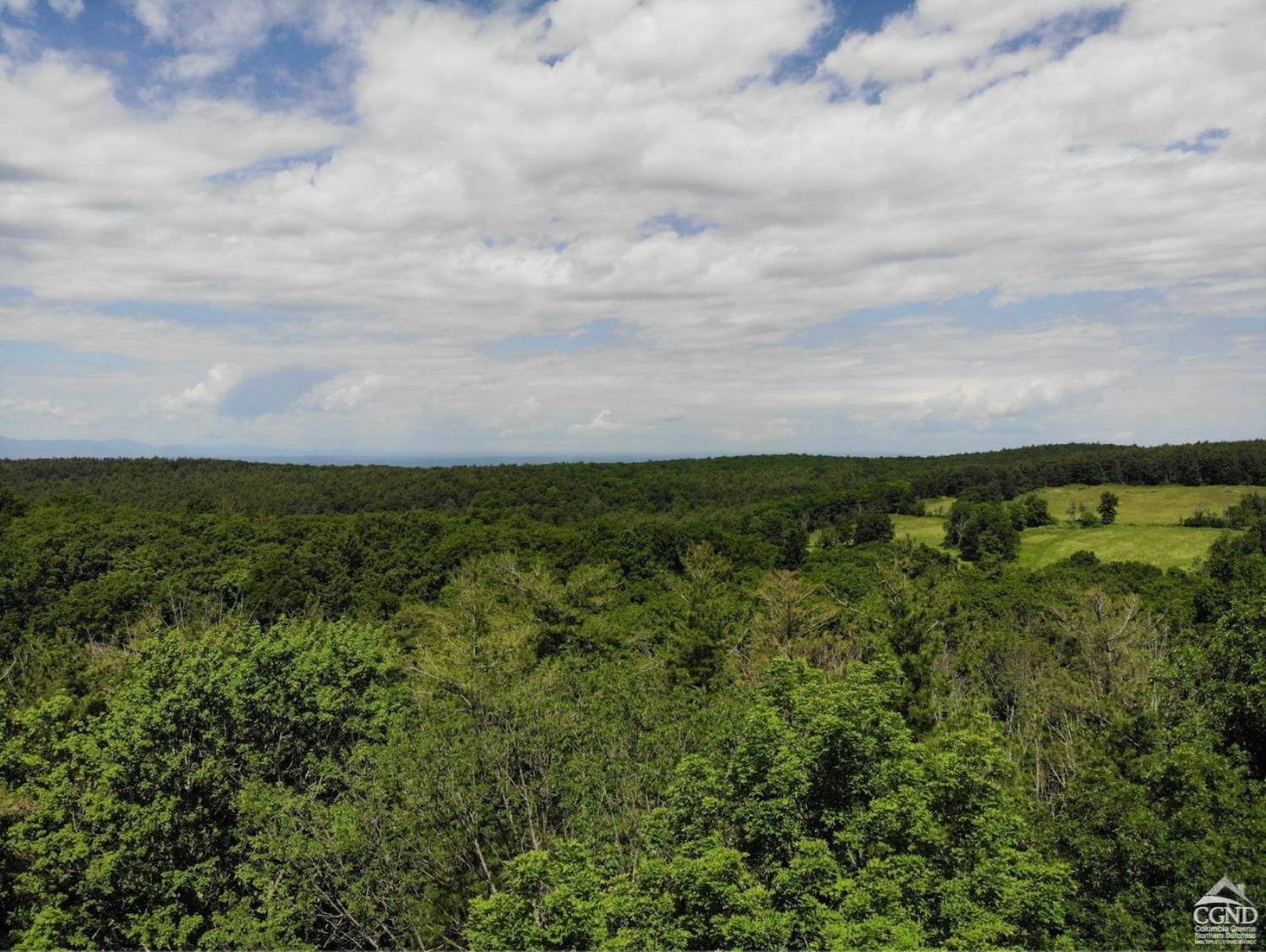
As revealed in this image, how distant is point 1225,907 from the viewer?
512 inches

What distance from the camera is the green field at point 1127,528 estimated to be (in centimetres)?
8601

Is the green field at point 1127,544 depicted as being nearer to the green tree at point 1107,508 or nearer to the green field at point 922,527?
the green tree at point 1107,508

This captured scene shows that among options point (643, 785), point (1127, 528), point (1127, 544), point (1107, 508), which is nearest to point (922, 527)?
point (1127, 528)

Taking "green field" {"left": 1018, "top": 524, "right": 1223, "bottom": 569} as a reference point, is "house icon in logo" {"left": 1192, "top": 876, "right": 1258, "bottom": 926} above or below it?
above

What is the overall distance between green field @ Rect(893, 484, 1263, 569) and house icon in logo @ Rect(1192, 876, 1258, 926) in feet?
253

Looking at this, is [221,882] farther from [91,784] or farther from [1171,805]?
[1171,805]

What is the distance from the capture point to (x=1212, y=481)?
121 m

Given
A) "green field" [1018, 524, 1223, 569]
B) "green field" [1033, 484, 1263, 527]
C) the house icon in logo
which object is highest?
"green field" [1033, 484, 1263, 527]

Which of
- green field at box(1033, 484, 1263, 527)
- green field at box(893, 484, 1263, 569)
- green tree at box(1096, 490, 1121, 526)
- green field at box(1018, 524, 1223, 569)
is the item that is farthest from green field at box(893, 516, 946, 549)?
green tree at box(1096, 490, 1121, 526)

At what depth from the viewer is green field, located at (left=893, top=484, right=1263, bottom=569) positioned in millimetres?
86013

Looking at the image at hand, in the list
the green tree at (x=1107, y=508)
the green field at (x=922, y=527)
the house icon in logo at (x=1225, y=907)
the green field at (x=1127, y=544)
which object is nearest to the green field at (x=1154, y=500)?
the green tree at (x=1107, y=508)

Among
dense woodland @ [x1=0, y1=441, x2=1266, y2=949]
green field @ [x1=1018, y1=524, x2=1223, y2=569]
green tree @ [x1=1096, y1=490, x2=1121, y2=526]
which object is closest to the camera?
dense woodland @ [x1=0, y1=441, x2=1266, y2=949]

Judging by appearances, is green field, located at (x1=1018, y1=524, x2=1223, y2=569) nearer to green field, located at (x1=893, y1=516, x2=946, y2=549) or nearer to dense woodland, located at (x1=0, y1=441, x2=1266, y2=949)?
green field, located at (x1=893, y1=516, x2=946, y2=549)

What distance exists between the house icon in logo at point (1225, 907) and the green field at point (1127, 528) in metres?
77.2
